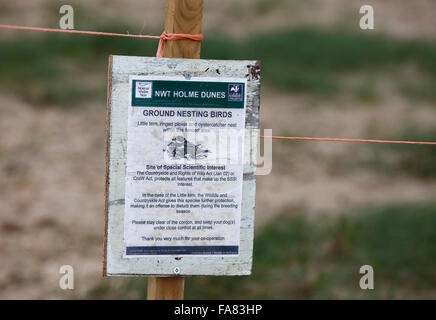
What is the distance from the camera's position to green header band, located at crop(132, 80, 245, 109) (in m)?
1.60

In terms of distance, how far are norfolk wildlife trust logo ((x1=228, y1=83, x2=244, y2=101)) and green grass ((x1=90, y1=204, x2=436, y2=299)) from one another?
1.60 m

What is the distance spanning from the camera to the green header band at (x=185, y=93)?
160cm

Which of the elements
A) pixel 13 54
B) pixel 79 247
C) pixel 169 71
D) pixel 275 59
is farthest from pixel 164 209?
pixel 275 59

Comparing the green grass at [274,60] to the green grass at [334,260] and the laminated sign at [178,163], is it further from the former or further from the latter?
the laminated sign at [178,163]

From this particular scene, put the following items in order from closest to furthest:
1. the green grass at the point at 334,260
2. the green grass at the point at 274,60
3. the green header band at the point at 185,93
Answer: the green header band at the point at 185,93
the green grass at the point at 334,260
the green grass at the point at 274,60

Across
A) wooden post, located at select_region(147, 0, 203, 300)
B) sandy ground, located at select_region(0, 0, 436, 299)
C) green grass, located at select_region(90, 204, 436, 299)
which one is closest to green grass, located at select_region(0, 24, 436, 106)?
sandy ground, located at select_region(0, 0, 436, 299)

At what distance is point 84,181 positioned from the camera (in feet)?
16.4

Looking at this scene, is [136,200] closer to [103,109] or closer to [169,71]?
[169,71]

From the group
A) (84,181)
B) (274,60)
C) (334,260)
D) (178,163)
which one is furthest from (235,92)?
(274,60)

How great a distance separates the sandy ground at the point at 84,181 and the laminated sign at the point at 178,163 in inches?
58.1

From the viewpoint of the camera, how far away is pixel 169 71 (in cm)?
161

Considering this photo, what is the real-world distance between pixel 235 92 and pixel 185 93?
14 cm

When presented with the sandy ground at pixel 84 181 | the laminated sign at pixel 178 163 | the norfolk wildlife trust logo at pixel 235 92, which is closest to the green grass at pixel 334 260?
the sandy ground at pixel 84 181

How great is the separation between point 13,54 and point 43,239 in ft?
12.9
